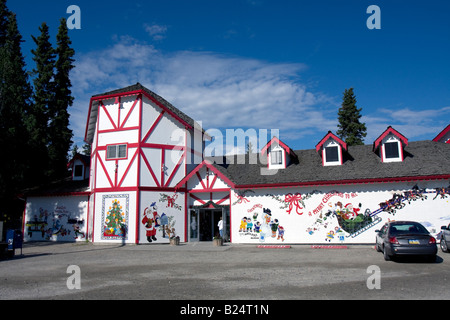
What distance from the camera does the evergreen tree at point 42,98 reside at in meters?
33.7

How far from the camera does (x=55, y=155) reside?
36.5 metres

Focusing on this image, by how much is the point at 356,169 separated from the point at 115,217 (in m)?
16.7

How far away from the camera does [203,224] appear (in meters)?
25.5

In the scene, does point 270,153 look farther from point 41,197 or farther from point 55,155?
point 55,155

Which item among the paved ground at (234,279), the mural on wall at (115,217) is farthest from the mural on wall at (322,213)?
the mural on wall at (115,217)

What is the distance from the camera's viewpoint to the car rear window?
13117 mm

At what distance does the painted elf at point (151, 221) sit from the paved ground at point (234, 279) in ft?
29.6

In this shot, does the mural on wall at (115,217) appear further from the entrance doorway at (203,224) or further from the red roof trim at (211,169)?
the entrance doorway at (203,224)

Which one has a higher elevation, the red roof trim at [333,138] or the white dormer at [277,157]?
the red roof trim at [333,138]

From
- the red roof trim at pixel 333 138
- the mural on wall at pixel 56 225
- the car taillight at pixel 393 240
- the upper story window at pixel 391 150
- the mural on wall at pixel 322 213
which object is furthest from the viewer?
the mural on wall at pixel 56 225

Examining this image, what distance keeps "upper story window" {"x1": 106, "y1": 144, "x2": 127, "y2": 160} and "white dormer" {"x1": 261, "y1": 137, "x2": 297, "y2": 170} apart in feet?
34.1

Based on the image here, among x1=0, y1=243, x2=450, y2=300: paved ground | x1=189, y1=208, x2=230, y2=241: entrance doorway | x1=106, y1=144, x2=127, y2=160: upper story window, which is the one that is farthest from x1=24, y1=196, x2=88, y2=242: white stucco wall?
x1=0, y1=243, x2=450, y2=300: paved ground

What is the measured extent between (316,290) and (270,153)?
17004 millimetres
